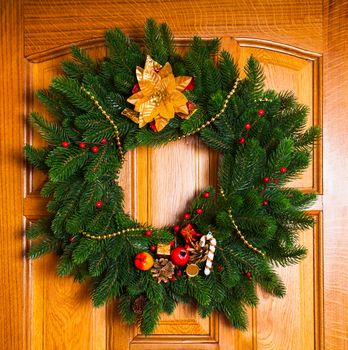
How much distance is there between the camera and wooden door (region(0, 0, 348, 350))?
121 cm

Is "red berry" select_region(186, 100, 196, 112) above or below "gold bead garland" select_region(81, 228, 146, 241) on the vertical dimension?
above

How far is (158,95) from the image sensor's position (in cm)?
111

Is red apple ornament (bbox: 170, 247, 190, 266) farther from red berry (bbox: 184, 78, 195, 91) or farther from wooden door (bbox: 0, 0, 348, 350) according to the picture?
red berry (bbox: 184, 78, 195, 91)

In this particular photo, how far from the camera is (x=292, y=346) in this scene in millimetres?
1213

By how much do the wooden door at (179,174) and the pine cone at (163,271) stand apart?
0.49 ft

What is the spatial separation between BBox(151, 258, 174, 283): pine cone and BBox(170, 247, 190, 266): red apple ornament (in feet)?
0.07

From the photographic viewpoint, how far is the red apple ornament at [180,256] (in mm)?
1085

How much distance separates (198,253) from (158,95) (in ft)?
1.32

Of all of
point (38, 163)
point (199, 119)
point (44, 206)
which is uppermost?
point (199, 119)

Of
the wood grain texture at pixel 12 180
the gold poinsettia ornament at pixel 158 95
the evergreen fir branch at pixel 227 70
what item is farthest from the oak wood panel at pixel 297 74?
the wood grain texture at pixel 12 180

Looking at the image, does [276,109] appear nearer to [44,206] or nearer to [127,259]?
[127,259]

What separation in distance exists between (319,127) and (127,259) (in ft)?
1.90

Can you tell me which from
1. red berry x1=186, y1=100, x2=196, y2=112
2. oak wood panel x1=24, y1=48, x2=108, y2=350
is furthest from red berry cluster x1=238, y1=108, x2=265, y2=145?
oak wood panel x1=24, y1=48, x2=108, y2=350

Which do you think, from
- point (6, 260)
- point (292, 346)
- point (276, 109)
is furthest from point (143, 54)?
point (292, 346)
